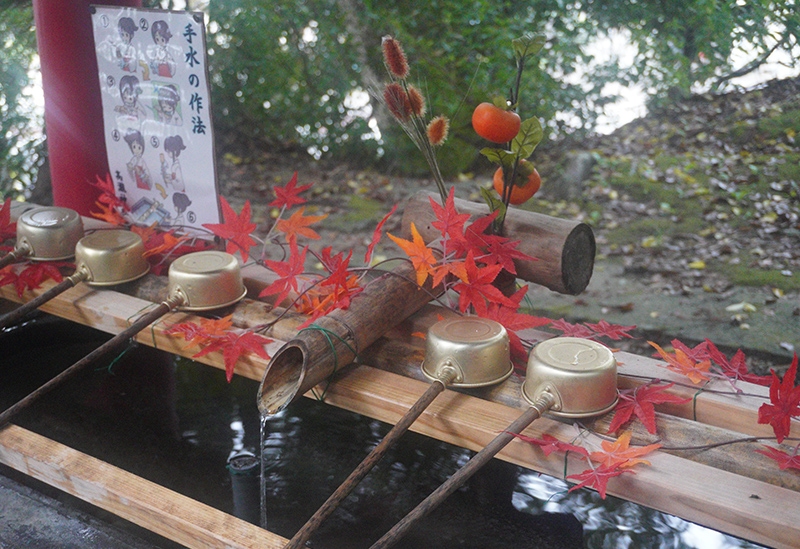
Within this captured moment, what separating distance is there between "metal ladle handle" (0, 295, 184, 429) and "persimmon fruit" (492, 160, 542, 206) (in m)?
1.12

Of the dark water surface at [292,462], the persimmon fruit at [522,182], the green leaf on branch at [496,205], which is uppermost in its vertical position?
the persimmon fruit at [522,182]

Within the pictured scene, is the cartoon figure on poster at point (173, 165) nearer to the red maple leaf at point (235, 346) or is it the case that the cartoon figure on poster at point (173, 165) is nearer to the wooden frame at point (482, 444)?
the wooden frame at point (482, 444)

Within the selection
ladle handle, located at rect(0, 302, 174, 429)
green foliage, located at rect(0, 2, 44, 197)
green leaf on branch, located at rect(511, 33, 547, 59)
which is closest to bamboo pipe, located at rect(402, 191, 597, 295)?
green leaf on branch, located at rect(511, 33, 547, 59)

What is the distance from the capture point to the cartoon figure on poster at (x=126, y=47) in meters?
2.76

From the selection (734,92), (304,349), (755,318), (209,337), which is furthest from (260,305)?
(734,92)

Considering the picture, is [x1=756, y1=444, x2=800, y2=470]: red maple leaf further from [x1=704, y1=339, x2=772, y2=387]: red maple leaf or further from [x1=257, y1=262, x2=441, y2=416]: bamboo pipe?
[x1=257, y1=262, x2=441, y2=416]: bamboo pipe

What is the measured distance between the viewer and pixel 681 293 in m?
4.58

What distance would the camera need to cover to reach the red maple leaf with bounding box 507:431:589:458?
1647 millimetres

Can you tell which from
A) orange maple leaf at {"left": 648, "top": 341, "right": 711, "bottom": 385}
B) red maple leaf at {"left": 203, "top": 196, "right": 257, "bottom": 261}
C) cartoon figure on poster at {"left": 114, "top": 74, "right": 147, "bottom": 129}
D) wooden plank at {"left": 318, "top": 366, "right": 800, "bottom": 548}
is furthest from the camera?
cartoon figure on poster at {"left": 114, "top": 74, "right": 147, "bottom": 129}

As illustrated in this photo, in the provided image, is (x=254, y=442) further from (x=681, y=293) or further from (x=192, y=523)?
(x=681, y=293)

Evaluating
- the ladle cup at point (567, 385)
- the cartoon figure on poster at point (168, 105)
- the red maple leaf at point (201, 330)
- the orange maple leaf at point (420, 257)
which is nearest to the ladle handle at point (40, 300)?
the red maple leaf at point (201, 330)

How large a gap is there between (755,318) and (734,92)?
1.97 metres

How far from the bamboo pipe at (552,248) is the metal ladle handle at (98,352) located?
922 millimetres

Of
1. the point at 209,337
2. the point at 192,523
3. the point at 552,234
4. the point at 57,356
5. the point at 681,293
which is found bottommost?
the point at 681,293
